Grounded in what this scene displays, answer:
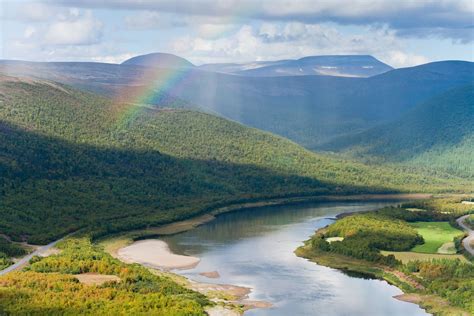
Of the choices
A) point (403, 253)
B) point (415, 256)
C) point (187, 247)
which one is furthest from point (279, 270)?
point (187, 247)

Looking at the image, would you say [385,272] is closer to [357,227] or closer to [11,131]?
[357,227]

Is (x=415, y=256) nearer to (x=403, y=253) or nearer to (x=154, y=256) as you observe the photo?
(x=403, y=253)

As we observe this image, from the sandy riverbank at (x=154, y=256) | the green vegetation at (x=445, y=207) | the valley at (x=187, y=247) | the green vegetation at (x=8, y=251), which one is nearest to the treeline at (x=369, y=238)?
the valley at (x=187, y=247)

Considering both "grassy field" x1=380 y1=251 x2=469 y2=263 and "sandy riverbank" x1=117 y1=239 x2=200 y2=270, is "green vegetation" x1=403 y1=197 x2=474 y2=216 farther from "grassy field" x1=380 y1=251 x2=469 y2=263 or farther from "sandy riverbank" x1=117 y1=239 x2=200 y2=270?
"sandy riverbank" x1=117 y1=239 x2=200 y2=270

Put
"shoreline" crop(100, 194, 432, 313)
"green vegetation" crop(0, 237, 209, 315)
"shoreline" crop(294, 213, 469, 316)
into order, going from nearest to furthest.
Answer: "green vegetation" crop(0, 237, 209, 315)
"shoreline" crop(294, 213, 469, 316)
"shoreline" crop(100, 194, 432, 313)

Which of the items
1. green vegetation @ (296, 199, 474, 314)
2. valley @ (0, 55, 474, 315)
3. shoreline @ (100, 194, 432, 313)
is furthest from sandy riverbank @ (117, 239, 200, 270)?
green vegetation @ (296, 199, 474, 314)

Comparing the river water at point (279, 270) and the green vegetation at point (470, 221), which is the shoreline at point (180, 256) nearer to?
the river water at point (279, 270)

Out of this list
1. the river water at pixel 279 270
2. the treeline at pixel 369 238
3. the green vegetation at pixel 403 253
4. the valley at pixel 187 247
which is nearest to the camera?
the valley at pixel 187 247
